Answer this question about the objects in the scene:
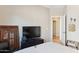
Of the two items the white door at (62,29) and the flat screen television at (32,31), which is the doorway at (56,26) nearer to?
the white door at (62,29)

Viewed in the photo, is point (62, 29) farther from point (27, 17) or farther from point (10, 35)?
point (10, 35)

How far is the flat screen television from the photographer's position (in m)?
2.98

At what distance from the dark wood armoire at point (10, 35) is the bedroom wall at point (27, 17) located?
203mm

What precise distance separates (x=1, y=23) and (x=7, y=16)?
273mm

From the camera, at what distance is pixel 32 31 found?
3.07 metres

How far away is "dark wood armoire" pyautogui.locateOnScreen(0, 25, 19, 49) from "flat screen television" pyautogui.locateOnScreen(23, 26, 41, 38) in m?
0.45

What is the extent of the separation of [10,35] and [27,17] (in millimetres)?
992

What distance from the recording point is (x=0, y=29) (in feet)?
12.3

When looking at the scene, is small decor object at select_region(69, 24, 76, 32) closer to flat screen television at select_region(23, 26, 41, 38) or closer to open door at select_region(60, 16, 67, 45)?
open door at select_region(60, 16, 67, 45)

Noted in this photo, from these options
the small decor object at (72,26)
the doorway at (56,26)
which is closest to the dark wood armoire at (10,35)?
the doorway at (56,26)

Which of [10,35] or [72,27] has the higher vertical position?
[72,27]

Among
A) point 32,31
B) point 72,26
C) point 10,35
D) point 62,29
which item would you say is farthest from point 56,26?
point 10,35
